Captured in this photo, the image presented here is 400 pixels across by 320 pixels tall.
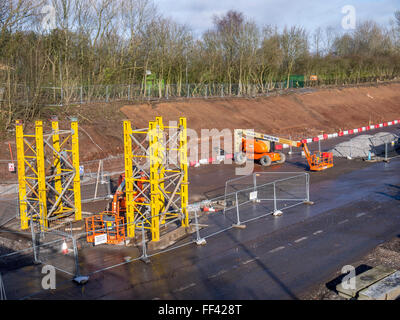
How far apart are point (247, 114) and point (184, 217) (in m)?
32.0

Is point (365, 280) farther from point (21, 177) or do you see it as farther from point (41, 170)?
point (21, 177)

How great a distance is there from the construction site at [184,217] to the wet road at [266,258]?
0.13ft

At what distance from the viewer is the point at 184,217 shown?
54.6ft

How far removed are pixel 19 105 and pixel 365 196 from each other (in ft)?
81.0

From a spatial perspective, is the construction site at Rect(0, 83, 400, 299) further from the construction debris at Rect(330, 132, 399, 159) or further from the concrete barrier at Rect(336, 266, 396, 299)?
the concrete barrier at Rect(336, 266, 396, 299)

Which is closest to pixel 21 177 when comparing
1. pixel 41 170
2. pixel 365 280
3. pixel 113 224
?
pixel 41 170

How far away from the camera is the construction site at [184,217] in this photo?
40.0ft

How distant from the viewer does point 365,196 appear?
835 inches

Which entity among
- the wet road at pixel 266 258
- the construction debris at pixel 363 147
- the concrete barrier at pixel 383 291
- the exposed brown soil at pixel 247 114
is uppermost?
the exposed brown soil at pixel 247 114

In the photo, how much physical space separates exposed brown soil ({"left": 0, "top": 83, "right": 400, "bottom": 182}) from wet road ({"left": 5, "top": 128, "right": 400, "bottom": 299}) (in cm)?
1587

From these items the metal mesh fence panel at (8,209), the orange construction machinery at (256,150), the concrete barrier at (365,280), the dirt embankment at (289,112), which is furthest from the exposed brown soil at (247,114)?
the concrete barrier at (365,280)

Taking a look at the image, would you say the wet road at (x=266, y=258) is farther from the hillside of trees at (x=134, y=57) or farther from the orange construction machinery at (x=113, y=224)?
the hillside of trees at (x=134, y=57)
